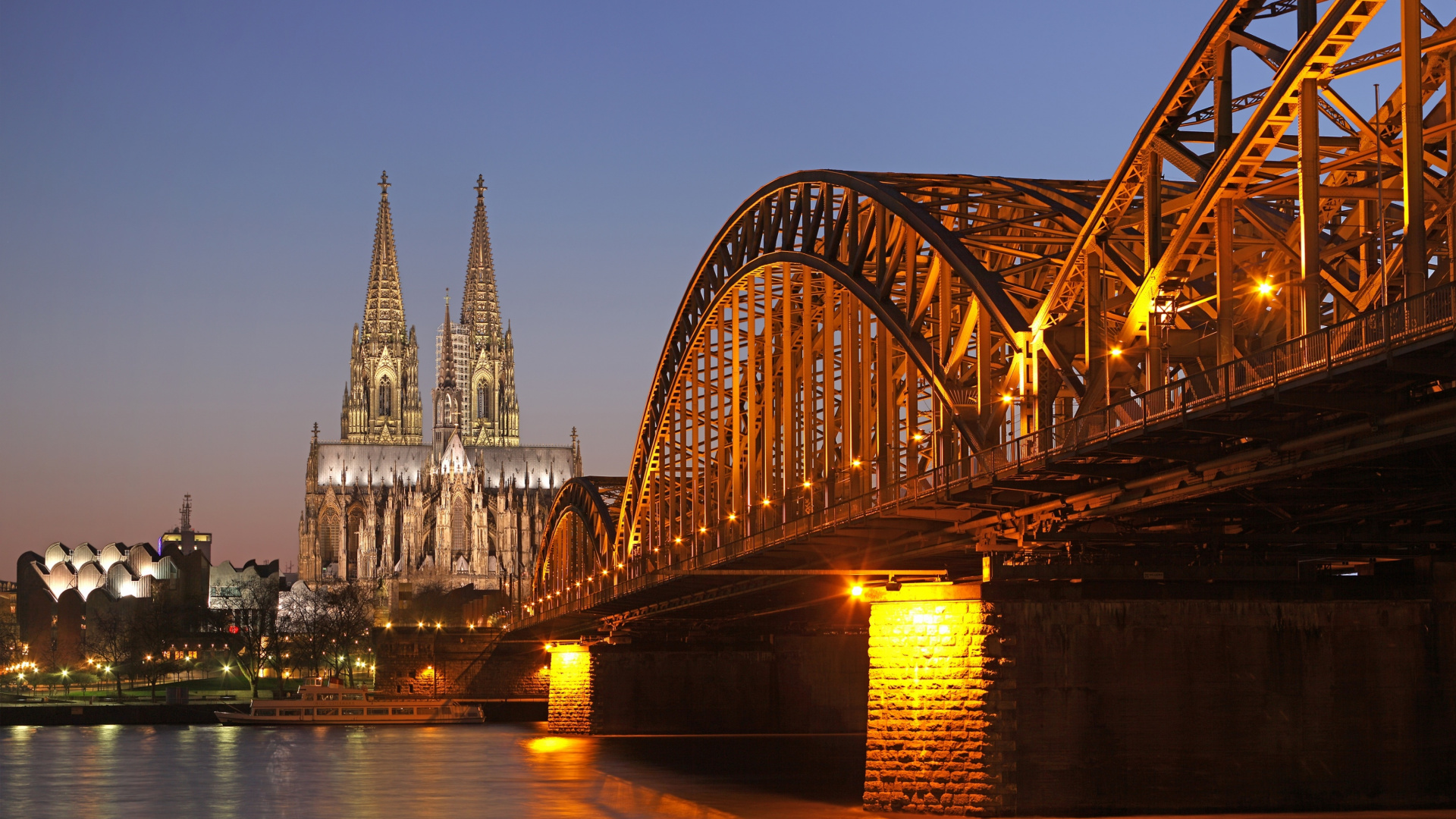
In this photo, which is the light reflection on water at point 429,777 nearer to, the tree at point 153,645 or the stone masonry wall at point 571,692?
the stone masonry wall at point 571,692

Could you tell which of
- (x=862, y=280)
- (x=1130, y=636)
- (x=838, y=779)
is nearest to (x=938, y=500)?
(x=1130, y=636)

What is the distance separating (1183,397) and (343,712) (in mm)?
112555

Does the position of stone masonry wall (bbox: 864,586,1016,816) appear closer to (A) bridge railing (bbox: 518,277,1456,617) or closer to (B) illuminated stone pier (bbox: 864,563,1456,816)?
(B) illuminated stone pier (bbox: 864,563,1456,816)

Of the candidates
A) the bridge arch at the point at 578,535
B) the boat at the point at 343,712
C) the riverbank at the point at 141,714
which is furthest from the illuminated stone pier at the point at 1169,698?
the riverbank at the point at 141,714

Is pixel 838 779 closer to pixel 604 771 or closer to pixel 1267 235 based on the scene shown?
pixel 604 771

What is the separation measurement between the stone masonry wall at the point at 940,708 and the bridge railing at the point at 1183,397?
2691 mm

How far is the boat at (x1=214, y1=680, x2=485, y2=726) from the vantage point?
131375 millimetres

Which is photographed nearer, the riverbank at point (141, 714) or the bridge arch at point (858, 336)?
the bridge arch at point (858, 336)

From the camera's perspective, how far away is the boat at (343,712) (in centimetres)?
13138

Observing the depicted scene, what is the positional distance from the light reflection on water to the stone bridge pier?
21.8 feet

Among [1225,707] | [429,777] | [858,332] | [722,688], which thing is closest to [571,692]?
[722,688]

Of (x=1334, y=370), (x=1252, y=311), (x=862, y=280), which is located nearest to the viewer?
(x=1334, y=370)

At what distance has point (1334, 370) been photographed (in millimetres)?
27703

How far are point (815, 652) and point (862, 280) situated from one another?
2036 inches
